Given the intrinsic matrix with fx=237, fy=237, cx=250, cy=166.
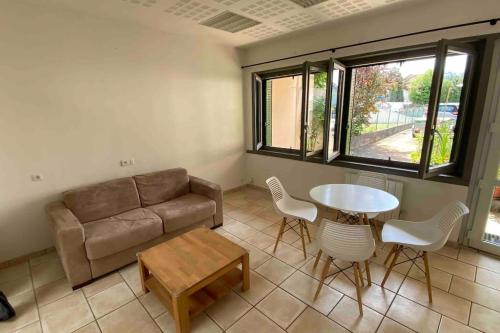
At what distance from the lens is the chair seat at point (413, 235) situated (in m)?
1.95

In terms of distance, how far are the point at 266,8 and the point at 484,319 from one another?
11.1 feet

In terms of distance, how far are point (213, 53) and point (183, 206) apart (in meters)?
2.56

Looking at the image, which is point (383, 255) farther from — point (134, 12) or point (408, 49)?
point (134, 12)

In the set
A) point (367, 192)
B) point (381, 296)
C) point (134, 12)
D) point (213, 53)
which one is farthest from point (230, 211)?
point (134, 12)

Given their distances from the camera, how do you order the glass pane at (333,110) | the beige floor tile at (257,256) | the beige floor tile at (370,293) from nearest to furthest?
the beige floor tile at (370,293)
the beige floor tile at (257,256)
the glass pane at (333,110)

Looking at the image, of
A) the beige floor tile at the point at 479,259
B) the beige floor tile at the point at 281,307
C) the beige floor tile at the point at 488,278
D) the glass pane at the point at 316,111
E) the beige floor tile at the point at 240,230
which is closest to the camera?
the beige floor tile at the point at 281,307

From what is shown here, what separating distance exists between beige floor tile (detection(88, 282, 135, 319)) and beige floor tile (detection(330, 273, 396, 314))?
6.10 ft

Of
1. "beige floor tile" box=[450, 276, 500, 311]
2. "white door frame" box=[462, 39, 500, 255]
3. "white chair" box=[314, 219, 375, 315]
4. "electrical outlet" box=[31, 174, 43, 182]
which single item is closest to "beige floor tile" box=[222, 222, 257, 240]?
"white chair" box=[314, 219, 375, 315]

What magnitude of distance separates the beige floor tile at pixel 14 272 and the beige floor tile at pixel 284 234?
2623mm

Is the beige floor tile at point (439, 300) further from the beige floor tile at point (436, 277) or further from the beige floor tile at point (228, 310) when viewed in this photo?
the beige floor tile at point (228, 310)

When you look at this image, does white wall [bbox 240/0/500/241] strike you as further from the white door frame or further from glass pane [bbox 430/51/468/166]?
glass pane [bbox 430/51/468/166]

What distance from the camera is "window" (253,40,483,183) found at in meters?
2.46

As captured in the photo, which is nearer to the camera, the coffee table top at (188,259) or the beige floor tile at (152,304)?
the coffee table top at (188,259)

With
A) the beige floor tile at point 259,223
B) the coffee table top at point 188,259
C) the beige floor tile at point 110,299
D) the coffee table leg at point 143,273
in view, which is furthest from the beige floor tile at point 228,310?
the beige floor tile at point 259,223
